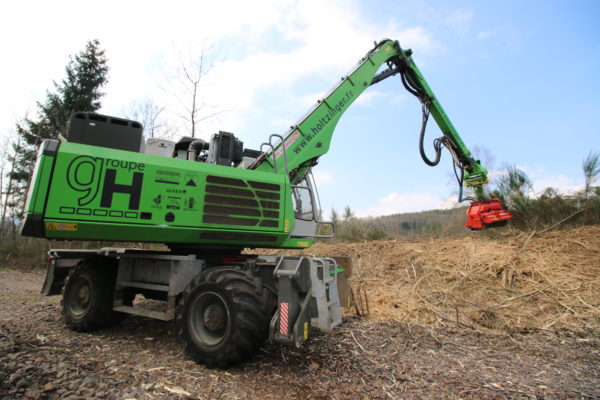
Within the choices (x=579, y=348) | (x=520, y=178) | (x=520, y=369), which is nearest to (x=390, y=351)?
(x=520, y=369)

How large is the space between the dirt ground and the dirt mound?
3cm

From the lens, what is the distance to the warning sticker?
3.98 m

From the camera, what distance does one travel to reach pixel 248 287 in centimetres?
409

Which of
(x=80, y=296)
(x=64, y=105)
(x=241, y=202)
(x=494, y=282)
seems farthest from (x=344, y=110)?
(x=64, y=105)

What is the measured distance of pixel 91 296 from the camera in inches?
226

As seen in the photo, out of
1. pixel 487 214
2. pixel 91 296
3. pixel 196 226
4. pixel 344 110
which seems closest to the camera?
pixel 196 226

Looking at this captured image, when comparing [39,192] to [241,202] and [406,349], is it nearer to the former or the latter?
[241,202]

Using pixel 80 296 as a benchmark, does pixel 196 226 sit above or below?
above

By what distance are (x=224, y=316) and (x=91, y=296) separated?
2939mm

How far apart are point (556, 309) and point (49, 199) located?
8198 millimetres

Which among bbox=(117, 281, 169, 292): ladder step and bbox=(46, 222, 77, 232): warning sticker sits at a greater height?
bbox=(46, 222, 77, 232): warning sticker

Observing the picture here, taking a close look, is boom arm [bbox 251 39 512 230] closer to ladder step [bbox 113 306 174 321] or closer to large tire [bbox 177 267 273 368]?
large tire [bbox 177 267 273 368]

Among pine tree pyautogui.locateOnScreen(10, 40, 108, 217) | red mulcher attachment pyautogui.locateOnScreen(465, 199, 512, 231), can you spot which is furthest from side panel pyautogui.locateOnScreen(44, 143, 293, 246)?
pine tree pyautogui.locateOnScreen(10, 40, 108, 217)

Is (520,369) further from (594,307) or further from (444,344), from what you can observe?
(594,307)
